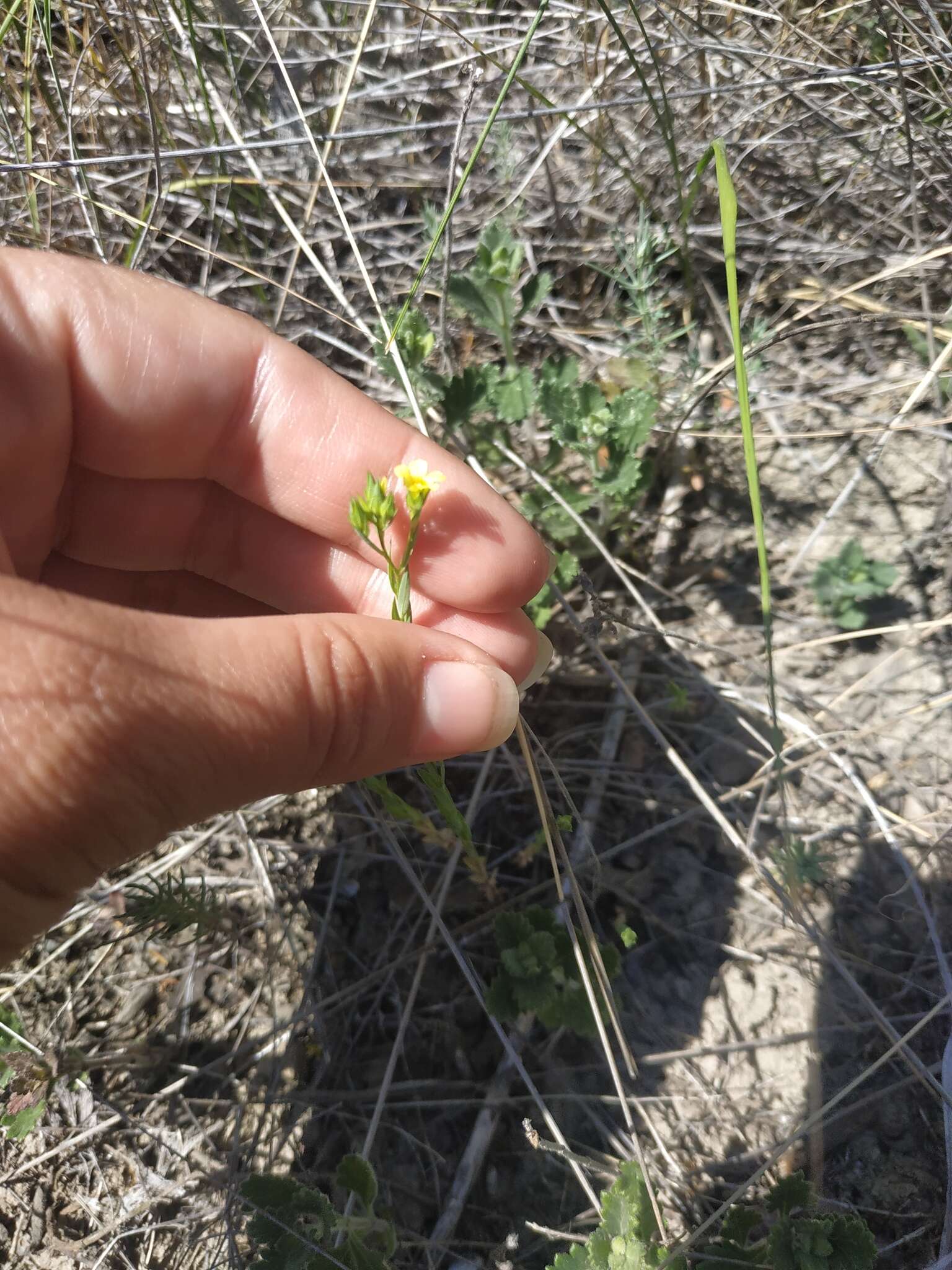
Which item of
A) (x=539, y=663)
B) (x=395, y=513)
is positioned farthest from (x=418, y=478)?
(x=539, y=663)

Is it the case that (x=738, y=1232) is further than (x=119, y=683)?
Yes

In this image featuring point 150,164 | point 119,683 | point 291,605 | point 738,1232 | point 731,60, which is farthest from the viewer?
point 150,164

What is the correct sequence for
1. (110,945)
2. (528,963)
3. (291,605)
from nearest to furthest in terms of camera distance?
(528,963) < (291,605) < (110,945)

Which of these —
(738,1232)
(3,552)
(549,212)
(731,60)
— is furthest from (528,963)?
(731,60)

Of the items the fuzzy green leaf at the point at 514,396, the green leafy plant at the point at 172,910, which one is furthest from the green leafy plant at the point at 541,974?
the fuzzy green leaf at the point at 514,396

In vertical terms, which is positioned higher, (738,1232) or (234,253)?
(234,253)

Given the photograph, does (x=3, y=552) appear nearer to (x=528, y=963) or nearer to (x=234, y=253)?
(x=528, y=963)

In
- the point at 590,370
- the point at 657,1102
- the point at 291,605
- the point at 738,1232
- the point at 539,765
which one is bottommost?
the point at 657,1102

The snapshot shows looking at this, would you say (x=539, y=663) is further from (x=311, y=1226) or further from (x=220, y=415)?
(x=311, y=1226)
